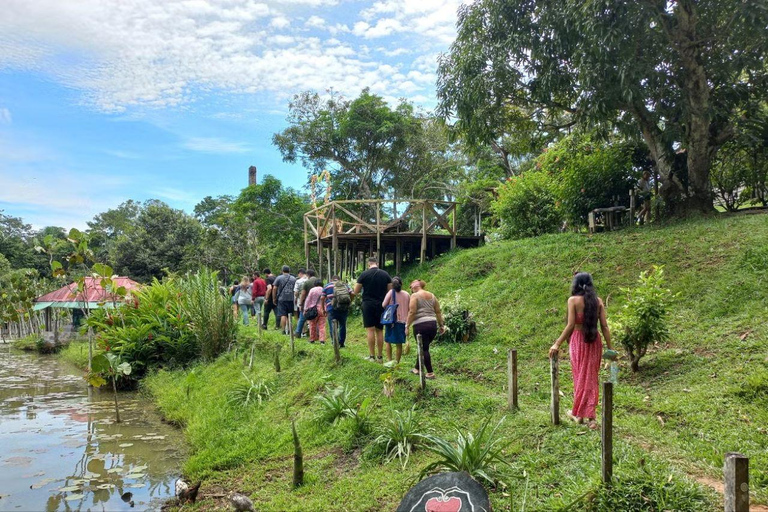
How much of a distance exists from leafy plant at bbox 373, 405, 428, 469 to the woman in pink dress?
64.0 inches

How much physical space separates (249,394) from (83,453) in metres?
2.46

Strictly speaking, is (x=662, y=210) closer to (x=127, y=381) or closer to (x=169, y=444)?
(x=169, y=444)

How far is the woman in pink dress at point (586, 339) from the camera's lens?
17.2ft

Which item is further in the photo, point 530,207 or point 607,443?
point 530,207

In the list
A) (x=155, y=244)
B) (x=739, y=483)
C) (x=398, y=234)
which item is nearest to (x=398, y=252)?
(x=398, y=234)

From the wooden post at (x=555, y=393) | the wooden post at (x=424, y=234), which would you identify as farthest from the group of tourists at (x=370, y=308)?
the wooden post at (x=424, y=234)

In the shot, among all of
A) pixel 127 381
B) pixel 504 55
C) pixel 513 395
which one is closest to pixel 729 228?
pixel 504 55

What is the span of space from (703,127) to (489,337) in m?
7.05

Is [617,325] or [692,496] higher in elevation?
[617,325]

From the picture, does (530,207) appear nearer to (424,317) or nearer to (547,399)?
(424,317)

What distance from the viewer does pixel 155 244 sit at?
3044 centimetres

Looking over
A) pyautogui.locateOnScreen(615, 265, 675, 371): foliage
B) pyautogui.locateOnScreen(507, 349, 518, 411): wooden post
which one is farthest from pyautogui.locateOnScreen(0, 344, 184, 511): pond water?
pyautogui.locateOnScreen(615, 265, 675, 371): foliage

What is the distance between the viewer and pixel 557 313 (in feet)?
33.2

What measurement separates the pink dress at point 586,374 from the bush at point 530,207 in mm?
10623
